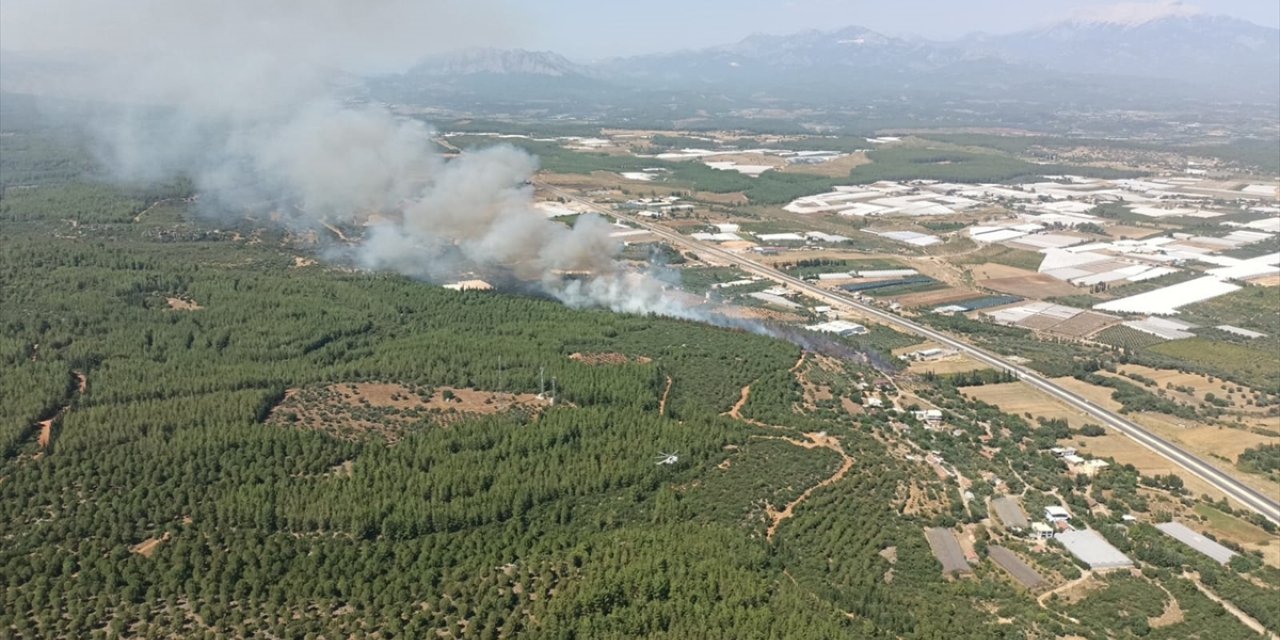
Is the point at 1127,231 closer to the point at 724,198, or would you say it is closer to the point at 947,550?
the point at 724,198

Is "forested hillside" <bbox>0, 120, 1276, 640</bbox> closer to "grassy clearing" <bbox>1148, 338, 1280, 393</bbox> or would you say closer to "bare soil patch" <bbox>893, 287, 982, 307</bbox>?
"grassy clearing" <bbox>1148, 338, 1280, 393</bbox>

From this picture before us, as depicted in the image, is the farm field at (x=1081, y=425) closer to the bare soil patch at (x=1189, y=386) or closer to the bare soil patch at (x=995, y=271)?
the bare soil patch at (x=1189, y=386)

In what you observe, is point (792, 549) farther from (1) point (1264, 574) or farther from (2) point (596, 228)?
(2) point (596, 228)

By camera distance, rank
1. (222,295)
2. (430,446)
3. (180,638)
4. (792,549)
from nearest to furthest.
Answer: (180,638) < (792,549) < (430,446) < (222,295)

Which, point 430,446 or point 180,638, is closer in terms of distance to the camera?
point 180,638

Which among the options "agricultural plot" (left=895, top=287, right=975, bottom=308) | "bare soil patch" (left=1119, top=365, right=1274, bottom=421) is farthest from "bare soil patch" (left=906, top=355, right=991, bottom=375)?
"agricultural plot" (left=895, top=287, right=975, bottom=308)

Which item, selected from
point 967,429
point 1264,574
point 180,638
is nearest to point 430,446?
point 180,638

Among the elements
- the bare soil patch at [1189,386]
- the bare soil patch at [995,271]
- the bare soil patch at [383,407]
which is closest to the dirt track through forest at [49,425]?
the bare soil patch at [383,407]
